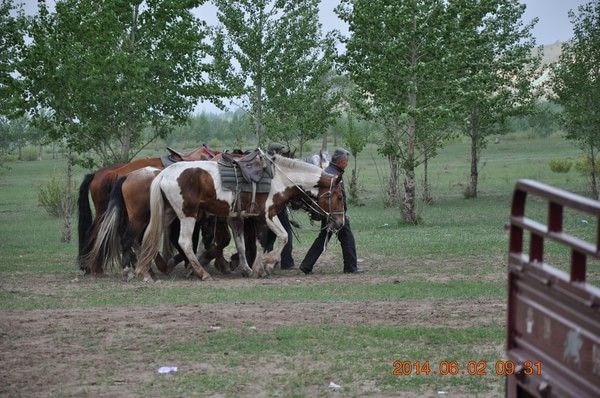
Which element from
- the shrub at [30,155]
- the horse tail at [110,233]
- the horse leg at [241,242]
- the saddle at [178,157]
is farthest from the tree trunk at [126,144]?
the shrub at [30,155]

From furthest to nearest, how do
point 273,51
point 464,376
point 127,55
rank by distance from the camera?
point 273,51
point 127,55
point 464,376

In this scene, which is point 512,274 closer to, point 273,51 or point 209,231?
point 209,231

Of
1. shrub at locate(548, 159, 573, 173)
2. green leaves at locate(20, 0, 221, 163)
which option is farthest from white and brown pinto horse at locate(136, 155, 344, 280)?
shrub at locate(548, 159, 573, 173)

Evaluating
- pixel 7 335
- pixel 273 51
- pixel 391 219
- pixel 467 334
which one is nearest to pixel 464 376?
pixel 467 334

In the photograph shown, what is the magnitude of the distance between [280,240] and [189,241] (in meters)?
1.39

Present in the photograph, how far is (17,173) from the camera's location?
5781 centimetres

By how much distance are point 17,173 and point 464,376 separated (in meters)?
53.3

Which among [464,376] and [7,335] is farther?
[7,335]

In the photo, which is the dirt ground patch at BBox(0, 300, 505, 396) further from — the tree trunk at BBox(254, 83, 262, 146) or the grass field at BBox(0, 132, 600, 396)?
the tree trunk at BBox(254, 83, 262, 146)

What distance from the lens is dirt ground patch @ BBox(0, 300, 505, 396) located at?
779 centimetres

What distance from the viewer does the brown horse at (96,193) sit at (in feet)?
50.4

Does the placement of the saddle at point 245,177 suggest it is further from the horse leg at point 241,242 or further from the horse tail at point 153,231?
the horse tail at point 153,231

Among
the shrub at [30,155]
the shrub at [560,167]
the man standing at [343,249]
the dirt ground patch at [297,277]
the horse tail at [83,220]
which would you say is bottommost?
the shrub at [30,155]

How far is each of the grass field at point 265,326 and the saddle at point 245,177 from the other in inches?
44.8
